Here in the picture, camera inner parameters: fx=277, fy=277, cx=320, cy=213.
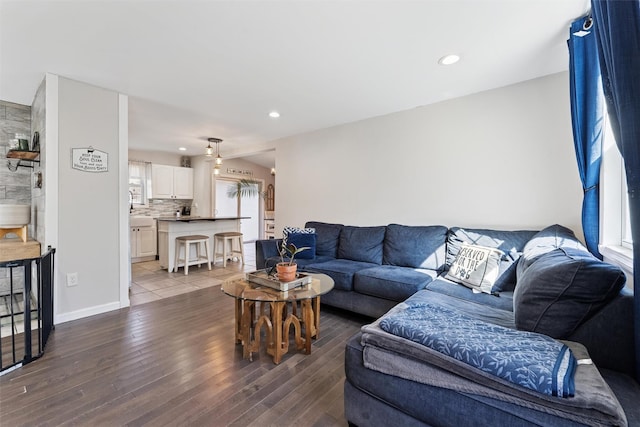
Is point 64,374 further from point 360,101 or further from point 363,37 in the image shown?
point 360,101

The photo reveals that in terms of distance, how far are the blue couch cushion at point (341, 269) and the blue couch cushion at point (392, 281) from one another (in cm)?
7

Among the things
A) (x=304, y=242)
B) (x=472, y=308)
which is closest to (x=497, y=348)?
(x=472, y=308)

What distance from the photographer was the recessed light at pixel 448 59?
→ 7.73ft

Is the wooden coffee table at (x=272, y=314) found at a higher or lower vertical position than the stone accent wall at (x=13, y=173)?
lower

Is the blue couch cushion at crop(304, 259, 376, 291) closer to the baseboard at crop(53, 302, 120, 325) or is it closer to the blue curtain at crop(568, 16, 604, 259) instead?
the blue curtain at crop(568, 16, 604, 259)

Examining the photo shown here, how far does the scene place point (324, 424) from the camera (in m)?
1.49

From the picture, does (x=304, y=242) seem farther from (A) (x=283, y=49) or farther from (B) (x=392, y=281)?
(A) (x=283, y=49)

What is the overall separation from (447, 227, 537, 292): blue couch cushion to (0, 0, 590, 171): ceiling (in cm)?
153

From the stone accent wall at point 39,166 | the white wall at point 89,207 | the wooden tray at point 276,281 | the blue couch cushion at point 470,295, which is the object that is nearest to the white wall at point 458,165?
the blue couch cushion at point 470,295

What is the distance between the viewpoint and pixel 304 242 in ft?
12.0

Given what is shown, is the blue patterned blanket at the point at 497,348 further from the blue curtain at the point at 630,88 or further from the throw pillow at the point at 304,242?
the throw pillow at the point at 304,242

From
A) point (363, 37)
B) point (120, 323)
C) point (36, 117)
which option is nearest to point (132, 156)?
point (36, 117)

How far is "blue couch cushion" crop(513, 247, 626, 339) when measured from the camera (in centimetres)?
121

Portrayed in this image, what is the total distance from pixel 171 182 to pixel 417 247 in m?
5.94
